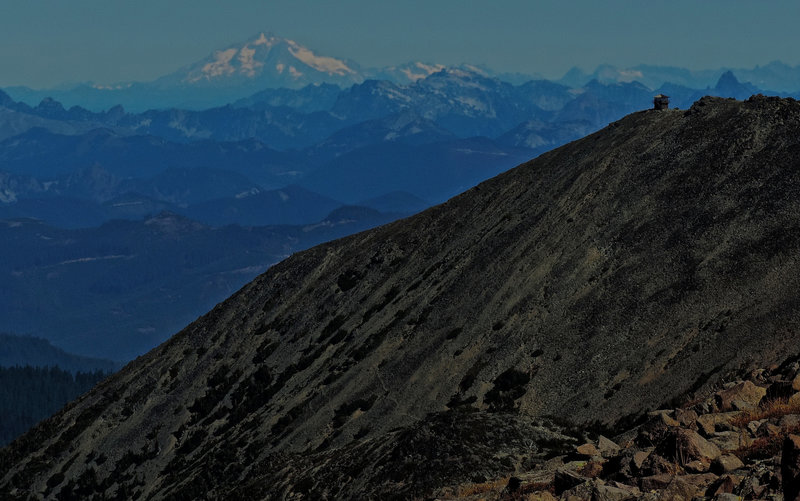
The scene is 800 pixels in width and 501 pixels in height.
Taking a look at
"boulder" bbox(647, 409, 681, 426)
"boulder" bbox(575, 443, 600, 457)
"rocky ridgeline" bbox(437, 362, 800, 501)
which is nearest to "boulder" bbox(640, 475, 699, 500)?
"rocky ridgeline" bbox(437, 362, 800, 501)

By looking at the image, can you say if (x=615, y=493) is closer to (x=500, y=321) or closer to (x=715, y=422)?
(x=715, y=422)

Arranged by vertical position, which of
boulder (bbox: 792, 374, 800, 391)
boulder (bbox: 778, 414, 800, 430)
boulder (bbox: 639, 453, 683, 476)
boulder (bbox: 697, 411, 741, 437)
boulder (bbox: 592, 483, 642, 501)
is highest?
boulder (bbox: 792, 374, 800, 391)

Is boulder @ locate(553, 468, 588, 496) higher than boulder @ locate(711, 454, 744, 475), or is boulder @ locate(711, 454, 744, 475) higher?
boulder @ locate(711, 454, 744, 475)

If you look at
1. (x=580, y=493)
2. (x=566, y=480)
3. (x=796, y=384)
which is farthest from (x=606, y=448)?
(x=580, y=493)

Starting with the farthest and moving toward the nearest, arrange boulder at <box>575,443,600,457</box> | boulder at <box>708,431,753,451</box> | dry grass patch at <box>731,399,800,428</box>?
boulder at <box>575,443,600,457</box>, dry grass patch at <box>731,399,800,428</box>, boulder at <box>708,431,753,451</box>

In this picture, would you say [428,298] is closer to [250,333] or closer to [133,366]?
[250,333]

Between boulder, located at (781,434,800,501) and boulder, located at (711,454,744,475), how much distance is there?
374 cm

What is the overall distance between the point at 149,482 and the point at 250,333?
3141 cm

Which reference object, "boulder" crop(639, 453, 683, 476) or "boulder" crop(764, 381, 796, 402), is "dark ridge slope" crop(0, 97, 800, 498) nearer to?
"boulder" crop(764, 381, 796, 402)

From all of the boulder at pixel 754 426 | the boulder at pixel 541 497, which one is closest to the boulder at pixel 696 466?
the boulder at pixel 754 426

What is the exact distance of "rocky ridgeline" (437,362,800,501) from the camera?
2270cm

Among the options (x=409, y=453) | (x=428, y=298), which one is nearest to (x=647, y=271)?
(x=428, y=298)

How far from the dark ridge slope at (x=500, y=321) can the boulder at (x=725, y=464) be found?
122 ft

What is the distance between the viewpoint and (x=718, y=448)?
28234 mm
